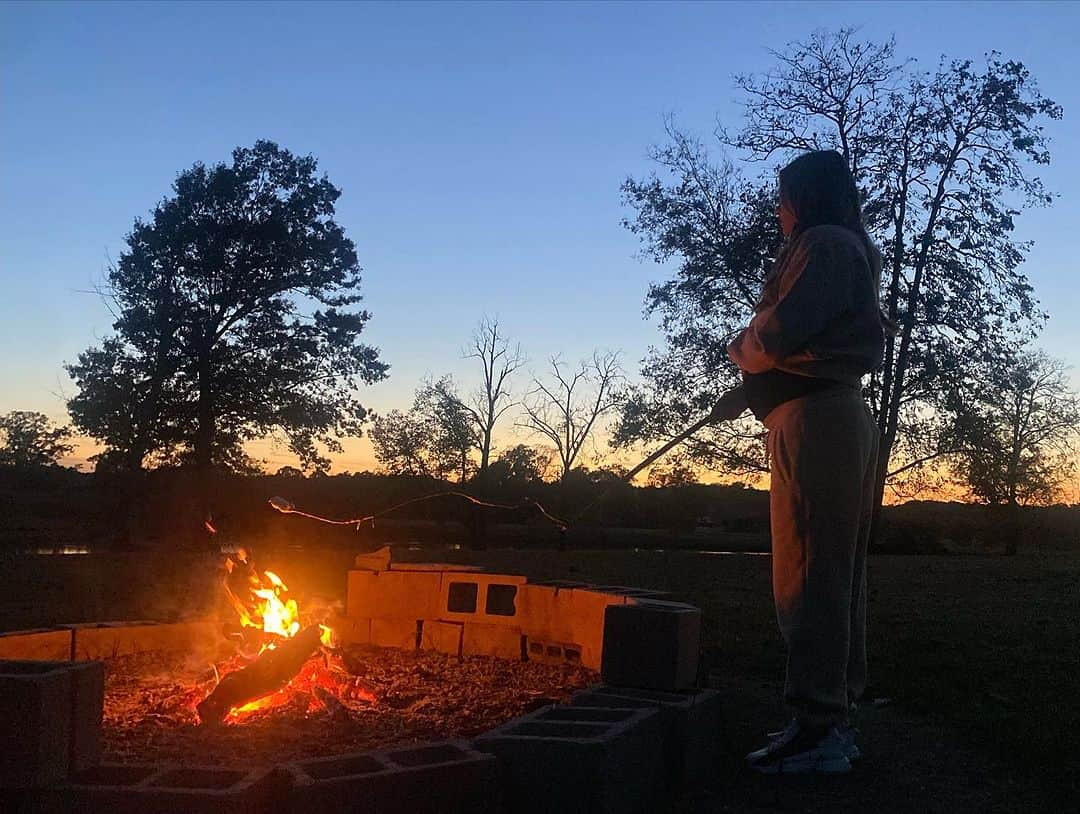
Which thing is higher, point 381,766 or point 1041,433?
point 1041,433

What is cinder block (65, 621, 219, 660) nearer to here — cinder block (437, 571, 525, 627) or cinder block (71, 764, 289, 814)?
cinder block (437, 571, 525, 627)

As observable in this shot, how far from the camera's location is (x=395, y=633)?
21.5 ft

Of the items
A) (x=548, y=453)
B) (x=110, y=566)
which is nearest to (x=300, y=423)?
(x=110, y=566)

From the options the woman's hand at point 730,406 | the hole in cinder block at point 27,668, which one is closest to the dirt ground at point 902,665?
the woman's hand at point 730,406

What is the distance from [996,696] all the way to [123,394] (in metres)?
19.3

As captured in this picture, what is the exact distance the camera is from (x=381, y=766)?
2.85m

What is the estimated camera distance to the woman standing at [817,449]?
3.46 metres

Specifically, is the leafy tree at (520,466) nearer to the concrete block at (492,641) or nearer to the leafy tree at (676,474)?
the leafy tree at (676,474)

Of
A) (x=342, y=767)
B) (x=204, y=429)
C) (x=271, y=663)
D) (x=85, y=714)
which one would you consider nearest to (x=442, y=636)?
(x=271, y=663)

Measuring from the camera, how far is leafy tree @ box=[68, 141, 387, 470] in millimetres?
21219

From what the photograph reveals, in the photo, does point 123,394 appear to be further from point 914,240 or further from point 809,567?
point 809,567

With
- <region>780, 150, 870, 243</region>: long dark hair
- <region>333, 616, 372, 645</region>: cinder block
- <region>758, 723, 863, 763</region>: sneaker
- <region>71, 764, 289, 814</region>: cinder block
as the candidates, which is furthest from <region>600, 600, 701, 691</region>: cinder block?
<region>333, 616, 372, 645</region>: cinder block

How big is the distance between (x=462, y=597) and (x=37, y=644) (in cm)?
244

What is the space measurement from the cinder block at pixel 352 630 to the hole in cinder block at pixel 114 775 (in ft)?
12.7
